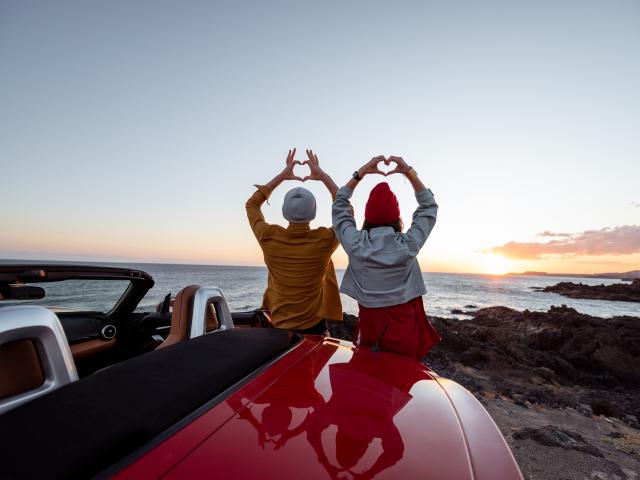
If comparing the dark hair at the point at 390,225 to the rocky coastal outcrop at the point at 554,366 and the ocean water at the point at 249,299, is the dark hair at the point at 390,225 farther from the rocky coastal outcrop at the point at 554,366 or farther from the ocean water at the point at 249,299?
the ocean water at the point at 249,299

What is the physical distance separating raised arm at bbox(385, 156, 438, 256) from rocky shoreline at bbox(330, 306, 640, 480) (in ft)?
9.10

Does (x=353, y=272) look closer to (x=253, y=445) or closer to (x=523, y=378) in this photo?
(x=253, y=445)

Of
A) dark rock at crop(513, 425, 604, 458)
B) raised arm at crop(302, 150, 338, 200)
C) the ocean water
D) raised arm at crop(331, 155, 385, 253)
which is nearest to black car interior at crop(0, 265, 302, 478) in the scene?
raised arm at crop(331, 155, 385, 253)

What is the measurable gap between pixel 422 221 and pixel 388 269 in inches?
18.1

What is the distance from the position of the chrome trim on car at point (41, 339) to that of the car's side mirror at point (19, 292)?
98 cm

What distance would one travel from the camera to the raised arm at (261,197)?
3.09m

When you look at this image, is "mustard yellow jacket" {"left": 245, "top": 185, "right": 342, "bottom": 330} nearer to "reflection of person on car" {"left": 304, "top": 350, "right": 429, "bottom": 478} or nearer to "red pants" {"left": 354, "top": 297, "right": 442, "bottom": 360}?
→ "red pants" {"left": 354, "top": 297, "right": 442, "bottom": 360}

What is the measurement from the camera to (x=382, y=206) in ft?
8.11

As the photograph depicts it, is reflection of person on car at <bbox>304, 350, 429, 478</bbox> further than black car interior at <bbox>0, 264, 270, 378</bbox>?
No

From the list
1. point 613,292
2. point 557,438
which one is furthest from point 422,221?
point 613,292

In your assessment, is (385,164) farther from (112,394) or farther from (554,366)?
(554,366)

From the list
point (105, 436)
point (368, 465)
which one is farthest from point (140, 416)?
point (368, 465)

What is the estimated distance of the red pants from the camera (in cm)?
243

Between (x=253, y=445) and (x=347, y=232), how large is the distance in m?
1.67
